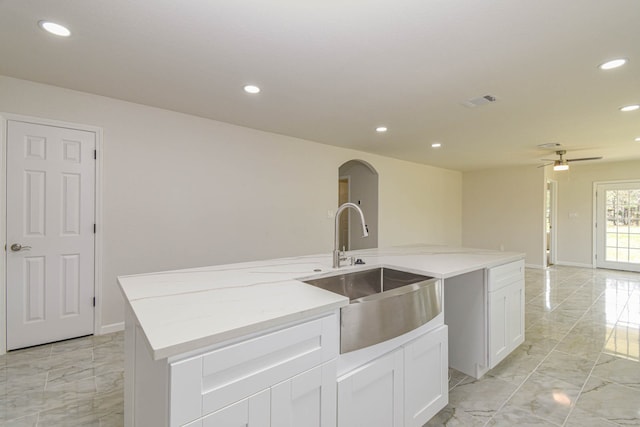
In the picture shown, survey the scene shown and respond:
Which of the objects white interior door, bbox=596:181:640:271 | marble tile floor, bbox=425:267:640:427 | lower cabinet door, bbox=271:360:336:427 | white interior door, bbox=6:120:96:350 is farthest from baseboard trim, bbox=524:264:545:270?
white interior door, bbox=6:120:96:350

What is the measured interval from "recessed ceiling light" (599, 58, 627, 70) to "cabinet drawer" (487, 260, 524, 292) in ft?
5.20

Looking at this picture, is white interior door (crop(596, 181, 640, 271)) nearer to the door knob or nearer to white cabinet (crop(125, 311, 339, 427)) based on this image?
white cabinet (crop(125, 311, 339, 427))

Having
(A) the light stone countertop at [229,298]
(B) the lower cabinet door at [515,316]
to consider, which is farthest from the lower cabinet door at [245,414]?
(B) the lower cabinet door at [515,316]

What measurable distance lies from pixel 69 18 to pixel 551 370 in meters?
4.13

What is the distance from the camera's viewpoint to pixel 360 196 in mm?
6055

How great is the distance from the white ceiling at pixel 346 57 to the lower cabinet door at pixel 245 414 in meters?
1.82

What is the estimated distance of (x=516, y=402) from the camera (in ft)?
6.57

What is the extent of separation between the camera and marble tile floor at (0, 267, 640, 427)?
1835 millimetres

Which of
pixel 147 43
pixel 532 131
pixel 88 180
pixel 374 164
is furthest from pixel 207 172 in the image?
pixel 532 131

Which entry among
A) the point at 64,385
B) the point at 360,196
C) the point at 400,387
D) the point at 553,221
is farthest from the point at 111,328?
the point at 553,221

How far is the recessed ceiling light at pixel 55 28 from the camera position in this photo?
1786 millimetres

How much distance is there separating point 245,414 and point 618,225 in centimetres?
843

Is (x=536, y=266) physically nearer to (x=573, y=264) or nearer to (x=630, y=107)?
(x=573, y=264)

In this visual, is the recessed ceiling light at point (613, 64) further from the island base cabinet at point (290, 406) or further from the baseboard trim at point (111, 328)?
the baseboard trim at point (111, 328)
